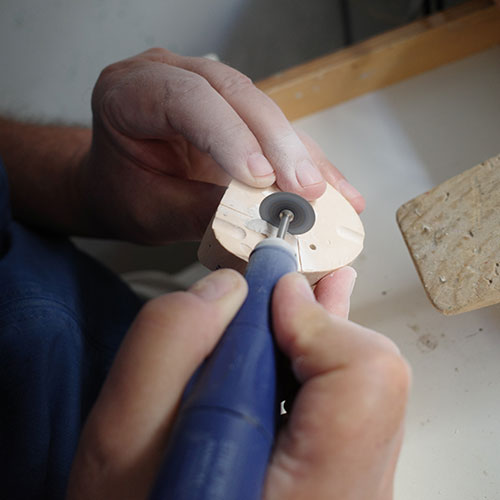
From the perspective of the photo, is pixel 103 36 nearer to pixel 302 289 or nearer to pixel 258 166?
pixel 258 166

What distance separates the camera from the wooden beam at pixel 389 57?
33.0 inches

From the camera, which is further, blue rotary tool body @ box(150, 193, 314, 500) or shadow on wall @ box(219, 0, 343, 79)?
shadow on wall @ box(219, 0, 343, 79)

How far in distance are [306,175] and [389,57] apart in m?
0.48

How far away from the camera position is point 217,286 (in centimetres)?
37

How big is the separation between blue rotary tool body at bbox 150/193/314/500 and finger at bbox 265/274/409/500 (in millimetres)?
19

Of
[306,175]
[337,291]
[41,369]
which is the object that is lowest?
[41,369]

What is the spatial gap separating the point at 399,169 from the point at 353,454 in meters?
0.58

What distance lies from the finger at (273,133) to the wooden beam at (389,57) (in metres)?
0.26

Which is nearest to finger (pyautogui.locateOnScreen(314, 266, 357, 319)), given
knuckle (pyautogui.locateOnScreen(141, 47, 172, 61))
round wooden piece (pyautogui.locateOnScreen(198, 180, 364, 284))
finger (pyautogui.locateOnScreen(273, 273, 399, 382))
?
round wooden piece (pyautogui.locateOnScreen(198, 180, 364, 284))

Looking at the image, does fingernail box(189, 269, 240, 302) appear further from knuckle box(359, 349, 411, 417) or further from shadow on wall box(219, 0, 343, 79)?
shadow on wall box(219, 0, 343, 79)

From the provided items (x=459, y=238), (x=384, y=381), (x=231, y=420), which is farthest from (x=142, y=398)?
(x=459, y=238)

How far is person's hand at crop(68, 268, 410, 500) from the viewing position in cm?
31

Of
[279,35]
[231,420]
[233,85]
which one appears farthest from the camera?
[279,35]

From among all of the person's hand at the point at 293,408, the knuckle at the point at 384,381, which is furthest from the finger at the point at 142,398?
the knuckle at the point at 384,381
